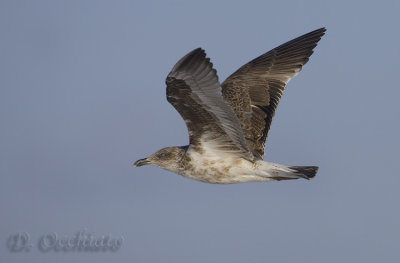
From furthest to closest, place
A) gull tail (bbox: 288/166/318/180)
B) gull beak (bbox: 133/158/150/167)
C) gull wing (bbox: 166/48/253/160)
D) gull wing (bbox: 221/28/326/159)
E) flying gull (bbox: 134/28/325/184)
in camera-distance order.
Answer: gull wing (bbox: 221/28/326/159) → gull beak (bbox: 133/158/150/167) → gull tail (bbox: 288/166/318/180) → flying gull (bbox: 134/28/325/184) → gull wing (bbox: 166/48/253/160)

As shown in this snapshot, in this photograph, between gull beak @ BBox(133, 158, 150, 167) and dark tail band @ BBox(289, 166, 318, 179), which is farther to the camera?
gull beak @ BBox(133, 158, 150, 167)

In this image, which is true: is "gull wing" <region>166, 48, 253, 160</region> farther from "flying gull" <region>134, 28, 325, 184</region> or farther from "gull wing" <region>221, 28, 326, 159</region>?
"gull wing" <region>221, 28, 326, 159</region>

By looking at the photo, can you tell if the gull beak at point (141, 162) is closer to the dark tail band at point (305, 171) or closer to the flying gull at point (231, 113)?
the flying gull at point (231, 113)

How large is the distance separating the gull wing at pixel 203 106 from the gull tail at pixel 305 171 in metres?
0.76

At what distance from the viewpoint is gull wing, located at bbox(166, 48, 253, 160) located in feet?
32.7

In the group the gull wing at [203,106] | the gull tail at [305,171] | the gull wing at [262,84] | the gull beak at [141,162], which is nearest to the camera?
the gull wing at [203,106]

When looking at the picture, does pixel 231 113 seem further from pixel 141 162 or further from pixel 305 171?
pixel 141 162

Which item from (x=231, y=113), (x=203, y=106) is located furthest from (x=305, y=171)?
(x=203, y=106)

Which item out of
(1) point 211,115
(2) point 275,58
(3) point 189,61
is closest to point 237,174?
(1) point 211,115

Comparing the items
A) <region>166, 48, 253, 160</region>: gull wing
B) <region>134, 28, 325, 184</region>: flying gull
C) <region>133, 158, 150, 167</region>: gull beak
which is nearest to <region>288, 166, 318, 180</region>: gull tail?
<region>134, 28, 325, 184</region>: flying gull

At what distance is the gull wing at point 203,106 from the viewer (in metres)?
9.95

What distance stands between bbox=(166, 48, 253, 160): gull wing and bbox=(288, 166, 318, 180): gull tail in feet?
2.49

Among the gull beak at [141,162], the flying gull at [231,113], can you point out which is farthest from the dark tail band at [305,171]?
the gull beak at [141,162]

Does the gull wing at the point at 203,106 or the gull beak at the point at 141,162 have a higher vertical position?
the gull wing at the point at 203,106
